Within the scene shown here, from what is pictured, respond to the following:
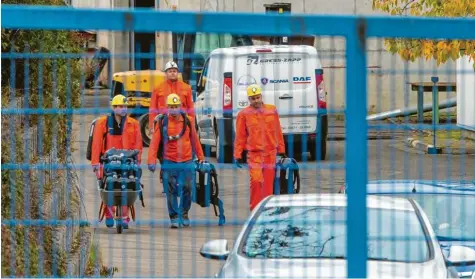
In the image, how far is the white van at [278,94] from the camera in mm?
5891

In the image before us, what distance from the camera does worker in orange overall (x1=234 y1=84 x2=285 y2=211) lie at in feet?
19.7

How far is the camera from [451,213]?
30.7 ft

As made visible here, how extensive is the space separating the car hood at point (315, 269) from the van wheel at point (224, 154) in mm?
606

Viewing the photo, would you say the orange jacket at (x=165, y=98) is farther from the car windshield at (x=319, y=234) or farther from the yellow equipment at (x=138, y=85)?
the car windshield at (x=319, y=234)

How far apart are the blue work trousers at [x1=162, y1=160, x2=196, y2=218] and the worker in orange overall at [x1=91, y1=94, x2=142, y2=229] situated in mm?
242

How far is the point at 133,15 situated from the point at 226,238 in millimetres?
2063

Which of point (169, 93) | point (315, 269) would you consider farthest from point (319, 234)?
point (169, 93)

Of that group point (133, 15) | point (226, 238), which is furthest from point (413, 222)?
point (133, 15)

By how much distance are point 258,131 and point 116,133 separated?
1544mm

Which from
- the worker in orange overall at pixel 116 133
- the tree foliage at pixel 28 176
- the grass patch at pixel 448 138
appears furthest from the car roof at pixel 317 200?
the tree foliage at pixel 28 176

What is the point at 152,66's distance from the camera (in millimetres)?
5793

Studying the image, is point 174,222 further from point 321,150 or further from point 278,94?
point 278,94

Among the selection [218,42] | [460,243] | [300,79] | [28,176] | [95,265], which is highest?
[218,42]

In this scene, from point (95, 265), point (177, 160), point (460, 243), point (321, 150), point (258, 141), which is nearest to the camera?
point (321, 150)
